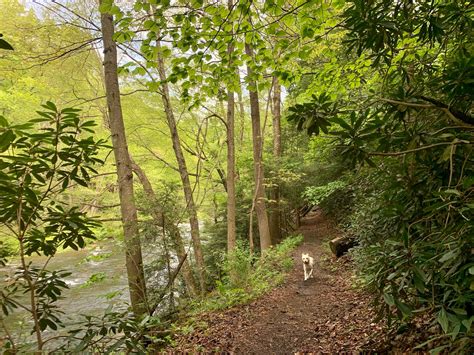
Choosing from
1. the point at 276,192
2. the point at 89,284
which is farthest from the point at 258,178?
the point at 89,284

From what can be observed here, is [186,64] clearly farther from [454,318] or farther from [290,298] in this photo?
[290,298]

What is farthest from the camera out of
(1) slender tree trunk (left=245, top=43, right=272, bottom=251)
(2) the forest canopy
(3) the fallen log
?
(1) slender tree trunk (left=245, top=43, right=272, bottom=251)

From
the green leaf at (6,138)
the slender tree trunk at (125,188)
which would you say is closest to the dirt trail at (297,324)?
the slender tree trunk at (125,188)

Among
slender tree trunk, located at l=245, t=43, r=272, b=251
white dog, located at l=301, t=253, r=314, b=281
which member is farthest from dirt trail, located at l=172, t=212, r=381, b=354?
slender tree trunk, located at l=245, t=43, r=272, b=251

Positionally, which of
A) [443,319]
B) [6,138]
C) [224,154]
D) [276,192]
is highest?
[224,154]

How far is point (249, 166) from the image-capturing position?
12109 mm

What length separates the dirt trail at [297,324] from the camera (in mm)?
3639

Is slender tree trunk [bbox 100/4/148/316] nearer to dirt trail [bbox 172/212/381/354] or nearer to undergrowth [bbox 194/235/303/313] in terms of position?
dirt trail [bbox 172/212/381/354]

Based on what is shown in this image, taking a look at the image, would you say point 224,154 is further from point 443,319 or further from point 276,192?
point 443,319

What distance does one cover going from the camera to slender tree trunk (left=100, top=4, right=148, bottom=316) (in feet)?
15.3

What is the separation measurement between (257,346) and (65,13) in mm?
7937

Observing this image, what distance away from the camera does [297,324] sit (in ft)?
15.0

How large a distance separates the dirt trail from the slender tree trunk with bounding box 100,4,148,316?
3.71ft

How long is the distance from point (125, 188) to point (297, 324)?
368 cm
